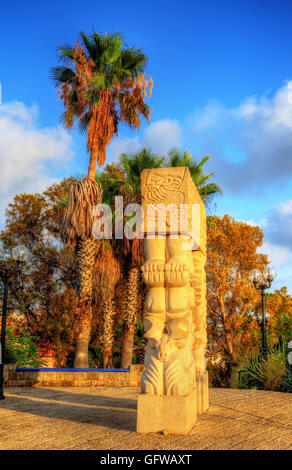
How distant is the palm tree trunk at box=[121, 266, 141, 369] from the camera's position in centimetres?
1363

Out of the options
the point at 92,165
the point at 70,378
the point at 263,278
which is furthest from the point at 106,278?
the point at 263,278

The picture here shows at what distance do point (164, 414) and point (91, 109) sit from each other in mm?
10846

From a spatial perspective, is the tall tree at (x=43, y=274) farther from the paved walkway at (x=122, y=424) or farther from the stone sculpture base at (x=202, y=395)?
the stone sculpture base at (x=202, y=395)

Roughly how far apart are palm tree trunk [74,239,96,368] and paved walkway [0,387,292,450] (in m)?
4.16

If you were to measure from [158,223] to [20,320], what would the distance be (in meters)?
13.3

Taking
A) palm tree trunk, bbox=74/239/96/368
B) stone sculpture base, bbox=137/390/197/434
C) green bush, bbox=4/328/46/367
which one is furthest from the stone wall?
stone sculpture base, bbox=137/390/197/434

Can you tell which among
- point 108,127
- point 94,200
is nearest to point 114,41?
point 108,127

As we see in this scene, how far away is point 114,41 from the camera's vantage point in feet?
43.8

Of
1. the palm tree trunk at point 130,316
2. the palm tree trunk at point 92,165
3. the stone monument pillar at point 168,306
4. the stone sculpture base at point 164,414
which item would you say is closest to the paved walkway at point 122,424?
the stone sculpture base at point 164,414

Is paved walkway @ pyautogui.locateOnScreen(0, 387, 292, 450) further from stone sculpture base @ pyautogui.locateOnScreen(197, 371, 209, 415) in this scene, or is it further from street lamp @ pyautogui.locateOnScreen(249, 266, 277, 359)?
street lamp @ pyautogui.locateOnScreen(249, 266, 277, 359)

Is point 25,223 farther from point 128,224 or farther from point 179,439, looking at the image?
point 179,439

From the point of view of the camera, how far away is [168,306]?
16.5ft

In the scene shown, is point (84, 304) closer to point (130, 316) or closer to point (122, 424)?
point (130, 316)

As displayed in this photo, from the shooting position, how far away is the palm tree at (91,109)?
12531 mm
